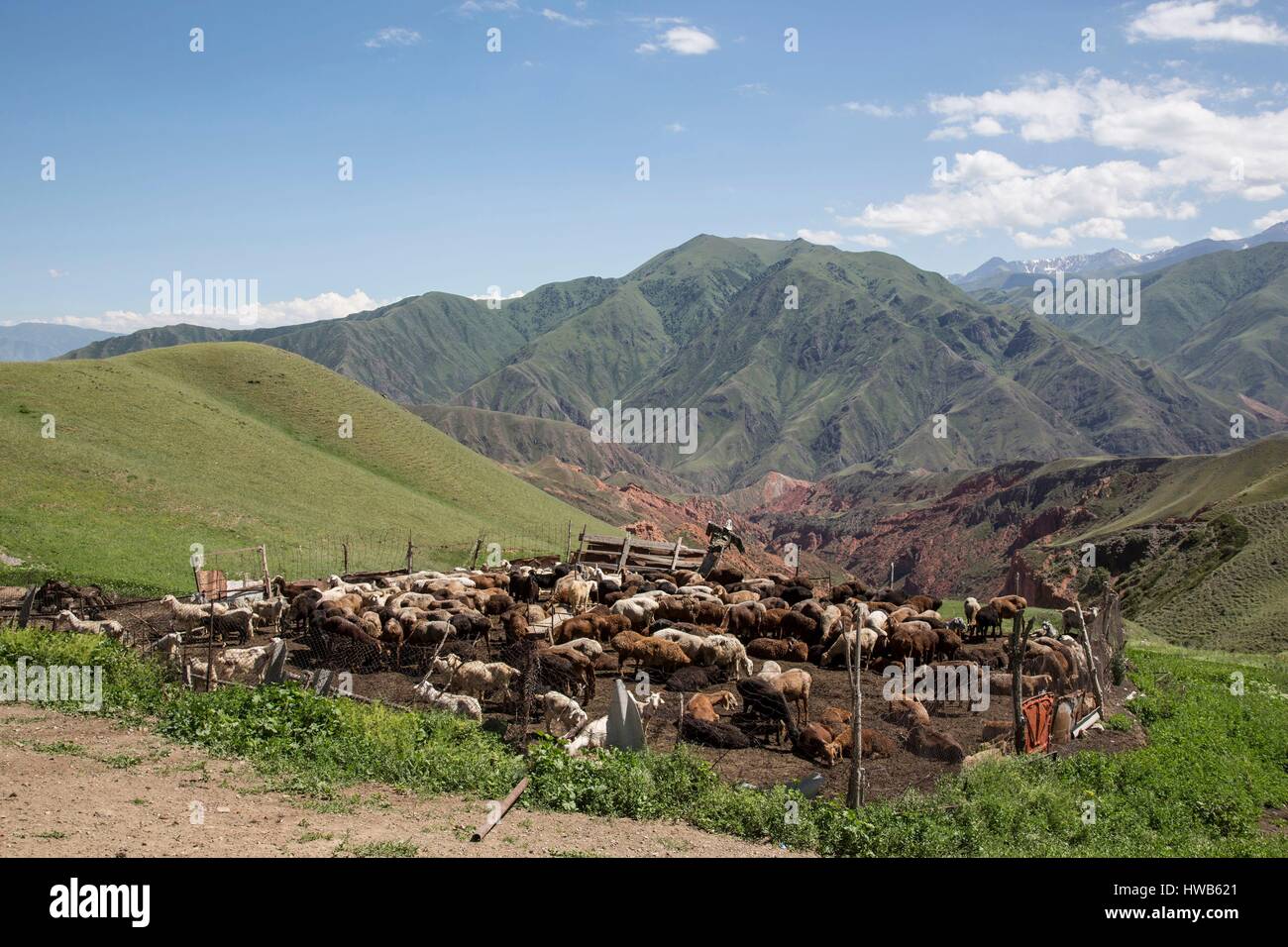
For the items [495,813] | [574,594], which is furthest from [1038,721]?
[574,594]

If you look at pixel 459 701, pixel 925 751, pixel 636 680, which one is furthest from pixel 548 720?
pixel 925 751

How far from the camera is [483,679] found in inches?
716

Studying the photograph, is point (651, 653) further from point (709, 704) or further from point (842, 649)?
point (842, 649)

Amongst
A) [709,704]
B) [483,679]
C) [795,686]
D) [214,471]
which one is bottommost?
[709,704]

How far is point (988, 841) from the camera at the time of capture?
11.1 metres

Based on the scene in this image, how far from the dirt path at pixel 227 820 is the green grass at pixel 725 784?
47 centimetres

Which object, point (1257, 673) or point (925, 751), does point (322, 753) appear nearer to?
point (925, 751)

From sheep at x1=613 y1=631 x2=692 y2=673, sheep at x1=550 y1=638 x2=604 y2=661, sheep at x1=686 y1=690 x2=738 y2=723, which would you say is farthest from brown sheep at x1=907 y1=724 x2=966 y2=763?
sheep at x1=550 y1=638 x2=604 y2=661

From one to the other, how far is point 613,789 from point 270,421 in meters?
59.6

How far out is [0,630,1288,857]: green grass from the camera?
1116 centimetres

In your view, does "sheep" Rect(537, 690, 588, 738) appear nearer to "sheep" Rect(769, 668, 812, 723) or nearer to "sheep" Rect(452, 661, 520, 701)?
"sheep" Rect(452, 661, 520, 701)

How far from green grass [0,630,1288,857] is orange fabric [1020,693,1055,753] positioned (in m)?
0.65

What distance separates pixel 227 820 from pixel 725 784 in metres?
6.38

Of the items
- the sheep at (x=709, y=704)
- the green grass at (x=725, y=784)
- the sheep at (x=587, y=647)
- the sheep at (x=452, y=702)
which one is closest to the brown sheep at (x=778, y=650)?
the sheep at (x=587, y=647)
